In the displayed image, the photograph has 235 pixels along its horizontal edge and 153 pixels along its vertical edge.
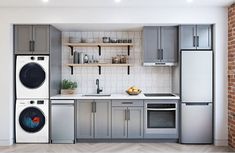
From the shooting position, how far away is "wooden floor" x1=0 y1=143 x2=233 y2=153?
4664 mm

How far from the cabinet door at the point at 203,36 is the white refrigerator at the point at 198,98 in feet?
0.56

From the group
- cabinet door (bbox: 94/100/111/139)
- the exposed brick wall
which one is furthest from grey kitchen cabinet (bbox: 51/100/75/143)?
the exposed brick wall

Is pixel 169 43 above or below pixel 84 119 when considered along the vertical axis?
above

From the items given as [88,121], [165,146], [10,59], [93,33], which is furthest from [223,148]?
[10,59]

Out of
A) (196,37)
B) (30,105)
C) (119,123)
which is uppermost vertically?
(196,37)

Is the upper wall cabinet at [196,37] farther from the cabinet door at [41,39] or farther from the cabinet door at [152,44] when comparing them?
the cabinet door at [41,39]

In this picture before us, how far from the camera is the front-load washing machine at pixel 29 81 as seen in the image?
16.7 ft

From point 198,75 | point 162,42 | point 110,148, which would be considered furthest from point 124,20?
point 110,148

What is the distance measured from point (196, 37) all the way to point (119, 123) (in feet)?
7.27

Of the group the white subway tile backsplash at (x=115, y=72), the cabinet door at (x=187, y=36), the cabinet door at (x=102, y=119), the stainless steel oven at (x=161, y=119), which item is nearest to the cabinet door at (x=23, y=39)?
the white subway tile backsplash at (x=115, y=72)

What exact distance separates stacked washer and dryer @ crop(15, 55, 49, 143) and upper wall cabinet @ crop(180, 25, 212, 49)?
2759mm

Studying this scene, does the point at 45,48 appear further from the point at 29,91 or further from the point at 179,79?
the point at 179,79

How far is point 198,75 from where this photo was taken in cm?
505

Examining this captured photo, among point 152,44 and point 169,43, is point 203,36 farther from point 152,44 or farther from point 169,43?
point 152,44
